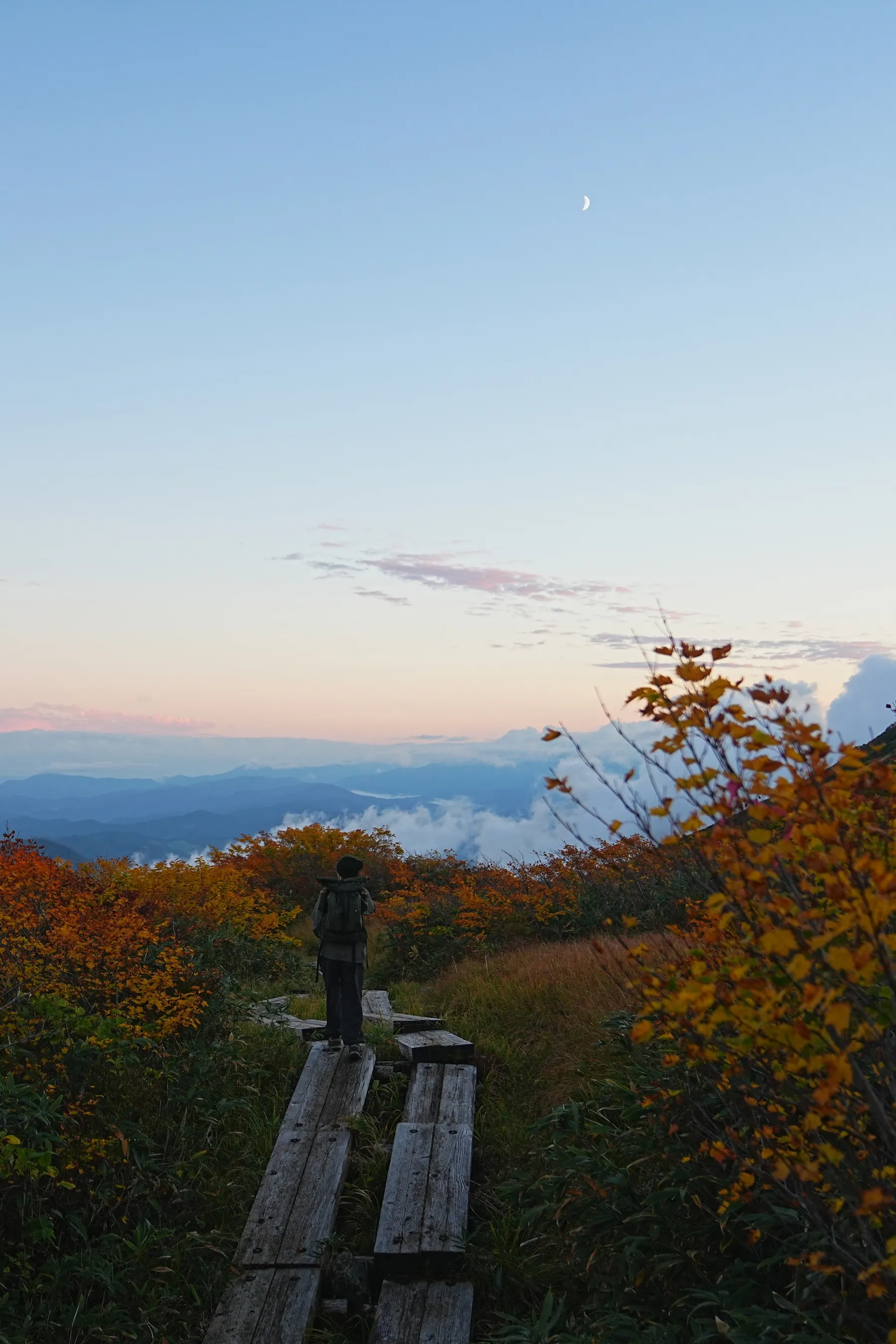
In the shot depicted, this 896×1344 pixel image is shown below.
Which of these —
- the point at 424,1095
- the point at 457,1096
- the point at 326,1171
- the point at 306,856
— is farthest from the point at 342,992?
the point at 306,856

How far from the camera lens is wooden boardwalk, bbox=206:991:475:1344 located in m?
5.57

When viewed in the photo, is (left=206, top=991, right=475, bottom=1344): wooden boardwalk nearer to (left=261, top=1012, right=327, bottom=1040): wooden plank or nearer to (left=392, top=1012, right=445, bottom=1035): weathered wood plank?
(left=261, top=1012, right=327, bottom=1040): wooden plank

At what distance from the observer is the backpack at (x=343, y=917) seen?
924 centimetres

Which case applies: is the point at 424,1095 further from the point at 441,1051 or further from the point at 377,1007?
the point at 377,1007

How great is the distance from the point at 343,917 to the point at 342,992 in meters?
0.80

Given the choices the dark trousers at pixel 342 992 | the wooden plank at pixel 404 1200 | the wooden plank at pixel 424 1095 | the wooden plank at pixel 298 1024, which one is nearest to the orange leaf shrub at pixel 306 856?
the wooden plank at pixel 298 1024

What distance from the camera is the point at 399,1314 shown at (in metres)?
5.66

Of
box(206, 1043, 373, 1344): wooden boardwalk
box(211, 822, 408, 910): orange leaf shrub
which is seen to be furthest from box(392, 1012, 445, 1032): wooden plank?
box(211, 822, 408, 910): orange leaf shrub

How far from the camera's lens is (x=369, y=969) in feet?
49.5

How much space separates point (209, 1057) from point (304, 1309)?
280 cm

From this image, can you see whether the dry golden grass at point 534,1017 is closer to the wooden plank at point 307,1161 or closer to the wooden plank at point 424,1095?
the wooden plank at point 424,1095

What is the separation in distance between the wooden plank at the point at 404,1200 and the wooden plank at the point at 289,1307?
18.3 inches

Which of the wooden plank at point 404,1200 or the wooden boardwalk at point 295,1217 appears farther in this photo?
the wooden plank at point 404,1200

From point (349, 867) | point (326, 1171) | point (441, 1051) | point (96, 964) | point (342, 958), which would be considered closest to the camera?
point (326, 1171)
